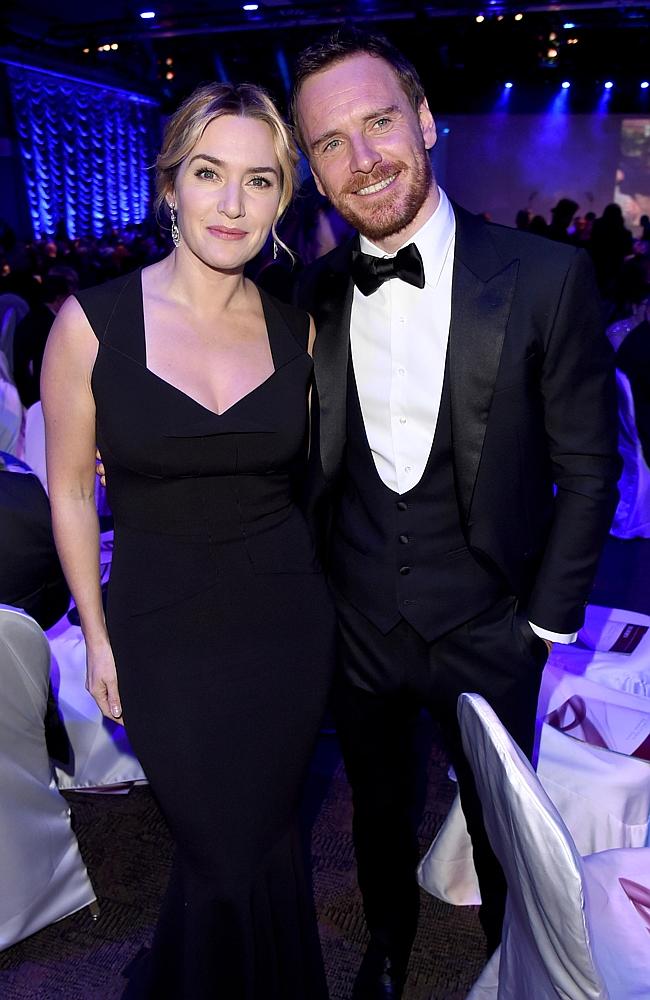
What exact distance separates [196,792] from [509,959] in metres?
0.63

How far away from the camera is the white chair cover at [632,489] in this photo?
463 cm

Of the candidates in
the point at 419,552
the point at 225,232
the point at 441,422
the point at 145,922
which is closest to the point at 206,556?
the point at 419,552

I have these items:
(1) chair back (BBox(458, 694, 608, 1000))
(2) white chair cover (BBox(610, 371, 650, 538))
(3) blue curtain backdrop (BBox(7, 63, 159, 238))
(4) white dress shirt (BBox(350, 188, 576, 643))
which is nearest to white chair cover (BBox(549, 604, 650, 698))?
(4) white dress shirt (BBox(350, 188, 576, 643))

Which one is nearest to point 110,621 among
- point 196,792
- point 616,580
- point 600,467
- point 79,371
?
point 196,792

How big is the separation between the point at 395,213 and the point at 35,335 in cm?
408

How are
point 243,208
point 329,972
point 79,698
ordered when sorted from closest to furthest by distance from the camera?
point 243,208 → point 329,972 → point 79,698

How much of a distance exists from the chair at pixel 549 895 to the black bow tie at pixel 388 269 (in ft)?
2.57

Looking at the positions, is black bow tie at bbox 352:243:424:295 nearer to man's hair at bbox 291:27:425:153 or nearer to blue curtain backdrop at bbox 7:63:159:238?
man's hair at bbox 291:27:425:153

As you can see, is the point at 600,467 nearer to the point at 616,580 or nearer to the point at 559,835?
the point at 559,835

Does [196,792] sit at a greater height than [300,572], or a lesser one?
lesser

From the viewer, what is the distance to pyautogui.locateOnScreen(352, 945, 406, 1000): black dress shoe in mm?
1909

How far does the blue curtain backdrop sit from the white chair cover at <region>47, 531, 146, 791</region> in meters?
10.7

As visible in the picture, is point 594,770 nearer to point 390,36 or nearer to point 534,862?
point 534,862

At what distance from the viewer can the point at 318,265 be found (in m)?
1.84
